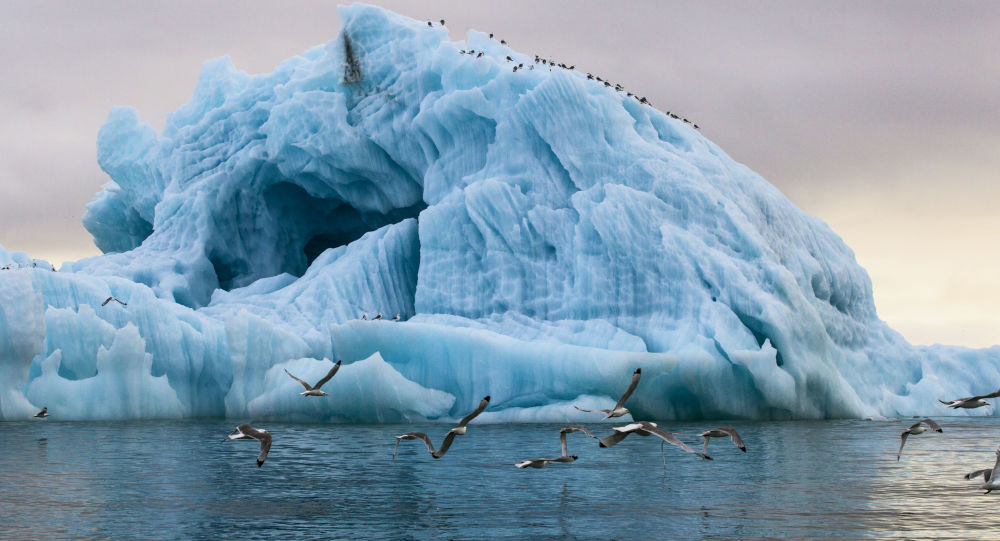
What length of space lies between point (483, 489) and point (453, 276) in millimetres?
15028

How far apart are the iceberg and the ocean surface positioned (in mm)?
3398

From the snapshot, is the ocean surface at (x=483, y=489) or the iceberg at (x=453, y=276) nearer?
the ocean surface at (x=483, y=489)

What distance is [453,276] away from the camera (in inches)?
1120

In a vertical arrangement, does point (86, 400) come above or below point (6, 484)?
above

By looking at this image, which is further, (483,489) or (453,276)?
(453,276)

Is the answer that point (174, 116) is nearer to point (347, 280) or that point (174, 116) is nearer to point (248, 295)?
point (248, 295)

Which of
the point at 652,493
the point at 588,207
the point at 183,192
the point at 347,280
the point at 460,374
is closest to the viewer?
the point at 652,493

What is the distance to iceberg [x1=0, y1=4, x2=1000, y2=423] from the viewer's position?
2464 cm

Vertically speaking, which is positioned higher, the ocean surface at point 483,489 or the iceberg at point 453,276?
the iceberg at point 453,276

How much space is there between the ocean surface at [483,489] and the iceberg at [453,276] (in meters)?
3.40

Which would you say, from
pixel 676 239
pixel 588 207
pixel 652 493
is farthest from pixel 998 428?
pixel 652 493

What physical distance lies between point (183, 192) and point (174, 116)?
3.02 metres

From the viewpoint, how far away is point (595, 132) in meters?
28.6

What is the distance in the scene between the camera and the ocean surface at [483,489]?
11.0 meters
